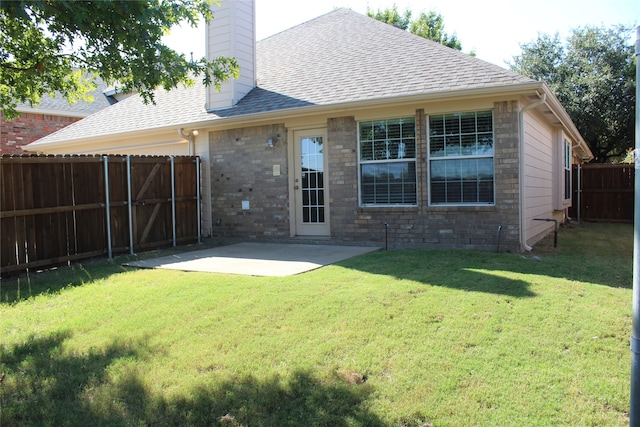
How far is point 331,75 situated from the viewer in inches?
408

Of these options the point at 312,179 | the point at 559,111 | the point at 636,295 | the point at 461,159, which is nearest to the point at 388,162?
the point at 461,159

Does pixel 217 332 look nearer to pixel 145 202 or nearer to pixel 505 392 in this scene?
pixel 505 392

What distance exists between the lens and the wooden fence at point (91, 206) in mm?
6836

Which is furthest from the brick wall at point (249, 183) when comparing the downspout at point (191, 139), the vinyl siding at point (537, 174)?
the vinyl siding at point (537, 174)

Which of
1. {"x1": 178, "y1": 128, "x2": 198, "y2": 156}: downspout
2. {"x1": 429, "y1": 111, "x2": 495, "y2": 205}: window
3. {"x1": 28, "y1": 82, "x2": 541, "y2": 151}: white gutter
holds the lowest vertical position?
{"x1": 429, "y1": 111, "x2": 495, "y2": 205}: window

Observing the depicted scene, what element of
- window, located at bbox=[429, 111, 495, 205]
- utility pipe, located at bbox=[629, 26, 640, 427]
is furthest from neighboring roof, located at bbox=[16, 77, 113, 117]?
utility pipe, located at bbox=[629, 26, 640, 427]

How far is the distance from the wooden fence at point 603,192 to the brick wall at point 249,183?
39.9 ft

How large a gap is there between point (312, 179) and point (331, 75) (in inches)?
98.5

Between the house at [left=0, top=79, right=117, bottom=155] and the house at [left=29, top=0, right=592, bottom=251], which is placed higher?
the house at [left=0, top=79, right=117, bottom=155]

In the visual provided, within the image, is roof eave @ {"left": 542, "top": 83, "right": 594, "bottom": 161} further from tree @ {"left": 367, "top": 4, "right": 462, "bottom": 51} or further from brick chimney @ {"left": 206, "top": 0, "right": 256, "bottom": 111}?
tree @ {"left": 367, "top": 4, "right": 462, "bottom": 51}

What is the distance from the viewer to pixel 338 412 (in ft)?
9.05

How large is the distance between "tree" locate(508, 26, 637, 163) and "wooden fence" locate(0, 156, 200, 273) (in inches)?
790

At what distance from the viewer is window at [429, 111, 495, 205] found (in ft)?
26.1

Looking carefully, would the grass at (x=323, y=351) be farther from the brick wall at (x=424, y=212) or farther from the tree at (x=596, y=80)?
the tree at (x=596, y=80)
